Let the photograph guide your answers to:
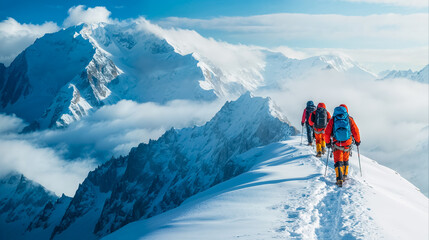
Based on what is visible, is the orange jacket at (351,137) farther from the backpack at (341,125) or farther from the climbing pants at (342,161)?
the climbing pants at (342,161)

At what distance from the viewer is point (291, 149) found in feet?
95.8

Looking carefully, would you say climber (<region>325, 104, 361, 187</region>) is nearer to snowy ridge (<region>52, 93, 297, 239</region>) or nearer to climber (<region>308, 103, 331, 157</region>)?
climber (<region>308, 103, 331, 157</region>)

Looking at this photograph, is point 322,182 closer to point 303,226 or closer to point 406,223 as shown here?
point 406,223

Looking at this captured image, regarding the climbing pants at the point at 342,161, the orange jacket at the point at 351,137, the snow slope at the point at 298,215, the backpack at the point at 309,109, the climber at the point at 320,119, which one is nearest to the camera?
the snow slope at the point at 298,215

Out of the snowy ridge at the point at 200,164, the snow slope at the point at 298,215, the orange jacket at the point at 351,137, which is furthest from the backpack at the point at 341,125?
the snowy ridge at the point at 200,164

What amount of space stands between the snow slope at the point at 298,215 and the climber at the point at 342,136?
929 millimetres

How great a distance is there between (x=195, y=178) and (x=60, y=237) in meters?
105

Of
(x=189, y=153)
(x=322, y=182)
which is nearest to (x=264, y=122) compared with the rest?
(x=189, y=153)

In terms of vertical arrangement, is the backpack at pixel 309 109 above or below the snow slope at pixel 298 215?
above

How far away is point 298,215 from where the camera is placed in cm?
1226

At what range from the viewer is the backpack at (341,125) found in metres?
17.1

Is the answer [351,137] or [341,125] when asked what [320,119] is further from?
[341,125]

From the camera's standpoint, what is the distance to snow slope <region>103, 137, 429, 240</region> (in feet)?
35.7

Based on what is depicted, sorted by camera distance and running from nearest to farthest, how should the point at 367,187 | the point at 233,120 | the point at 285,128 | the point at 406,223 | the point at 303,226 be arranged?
the point at 303,226 < the point at 406,223 < the point at 367,187 < the point at 285,128 < the point at 233,120
